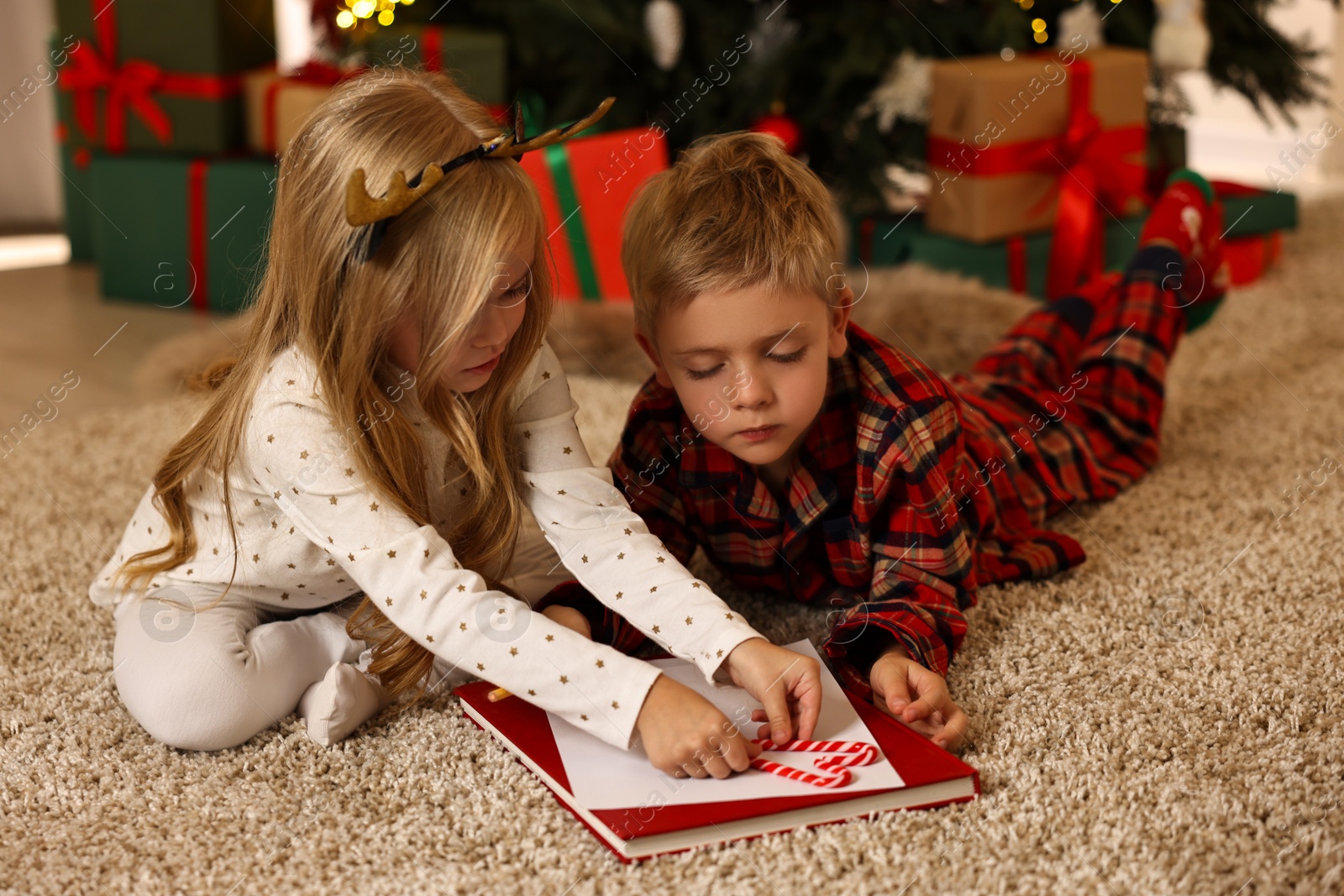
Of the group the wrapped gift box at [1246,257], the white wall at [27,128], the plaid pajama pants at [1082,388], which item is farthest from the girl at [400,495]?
the white wall at [27,128]

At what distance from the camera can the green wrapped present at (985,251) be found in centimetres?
181

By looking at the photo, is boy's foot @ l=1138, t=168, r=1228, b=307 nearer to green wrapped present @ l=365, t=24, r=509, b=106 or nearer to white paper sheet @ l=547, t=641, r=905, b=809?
white paper sheet @ l=547, t=641, r=905, b=809

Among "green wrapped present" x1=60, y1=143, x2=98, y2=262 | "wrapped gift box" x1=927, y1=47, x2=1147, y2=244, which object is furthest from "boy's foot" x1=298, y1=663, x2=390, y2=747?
"green wrapped present" x1=60, y1=143, x2=98, y2=262

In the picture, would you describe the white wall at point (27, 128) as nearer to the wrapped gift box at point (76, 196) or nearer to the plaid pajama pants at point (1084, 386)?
the wrapped gift box at point (76, 196)

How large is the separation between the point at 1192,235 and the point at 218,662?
45.6 inches

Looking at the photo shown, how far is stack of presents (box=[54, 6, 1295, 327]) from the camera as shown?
5.63 ft

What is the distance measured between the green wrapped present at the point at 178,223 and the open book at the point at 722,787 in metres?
1.25

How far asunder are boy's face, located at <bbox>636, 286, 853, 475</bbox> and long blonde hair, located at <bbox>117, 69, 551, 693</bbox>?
0.35 feet

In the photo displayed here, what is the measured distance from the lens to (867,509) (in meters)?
0.94

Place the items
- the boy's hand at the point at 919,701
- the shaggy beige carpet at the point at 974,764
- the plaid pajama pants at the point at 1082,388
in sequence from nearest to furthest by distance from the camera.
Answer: the shaggy beige carpet at the point at 974,764 → the boy's hand at the point at 919,701 → the plaid pajama pants at the point at 1082,388

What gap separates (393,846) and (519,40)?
4.47 feet

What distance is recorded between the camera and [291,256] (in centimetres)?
81

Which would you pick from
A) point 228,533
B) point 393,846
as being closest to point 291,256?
point 228,533

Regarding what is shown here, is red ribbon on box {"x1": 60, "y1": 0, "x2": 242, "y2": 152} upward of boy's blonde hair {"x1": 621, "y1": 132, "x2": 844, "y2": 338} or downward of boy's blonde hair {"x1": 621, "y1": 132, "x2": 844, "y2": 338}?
downward
